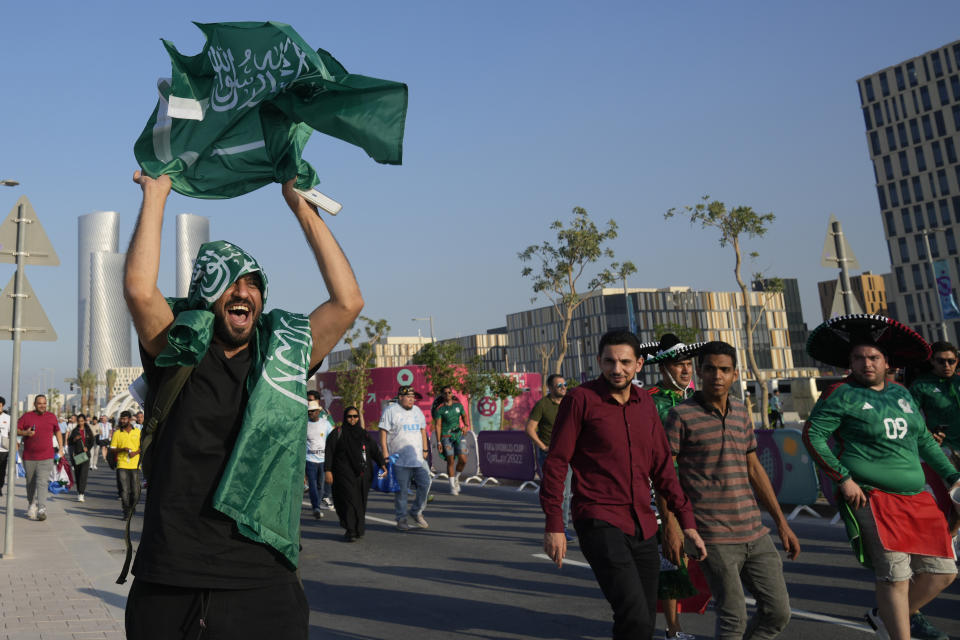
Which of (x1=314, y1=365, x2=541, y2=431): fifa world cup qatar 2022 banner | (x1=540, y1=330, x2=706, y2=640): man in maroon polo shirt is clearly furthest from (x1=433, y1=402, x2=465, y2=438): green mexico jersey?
(x1=314, y1=365, x2=541, y2=431): fifa world cup qatar 2022 banner

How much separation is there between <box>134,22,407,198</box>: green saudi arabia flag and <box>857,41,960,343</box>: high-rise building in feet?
296

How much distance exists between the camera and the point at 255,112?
10.8ft

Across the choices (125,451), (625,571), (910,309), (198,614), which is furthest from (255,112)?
(910,309)

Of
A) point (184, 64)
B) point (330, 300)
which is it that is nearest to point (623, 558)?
point (330, 300)

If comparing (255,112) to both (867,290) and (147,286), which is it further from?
(867,290)

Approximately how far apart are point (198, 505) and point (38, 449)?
1373cm

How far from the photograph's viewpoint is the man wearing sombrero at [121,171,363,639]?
8.73 ft

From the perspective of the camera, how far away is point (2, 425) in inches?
590

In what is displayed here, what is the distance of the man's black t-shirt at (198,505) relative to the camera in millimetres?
2650

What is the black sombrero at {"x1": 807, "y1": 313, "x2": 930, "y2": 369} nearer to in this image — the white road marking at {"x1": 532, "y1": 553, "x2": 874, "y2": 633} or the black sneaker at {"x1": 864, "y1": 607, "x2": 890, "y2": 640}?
the black sneaker at {"x1": 864, "y1": 607, "x2": 890, "y2": 640}

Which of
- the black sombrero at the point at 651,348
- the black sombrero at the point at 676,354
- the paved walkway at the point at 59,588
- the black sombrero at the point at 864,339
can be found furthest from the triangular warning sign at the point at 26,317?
the black sombrero at the point at 864,339

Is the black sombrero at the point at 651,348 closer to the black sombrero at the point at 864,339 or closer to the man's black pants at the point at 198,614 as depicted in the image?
the black sombrero at the point at 864,339

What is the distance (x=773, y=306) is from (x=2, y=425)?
128 m

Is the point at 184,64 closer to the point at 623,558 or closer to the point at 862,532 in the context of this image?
the point at 623,558
